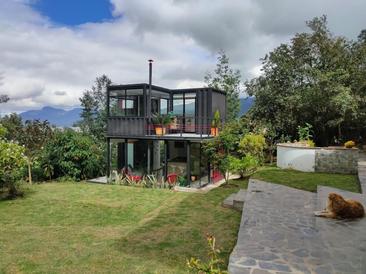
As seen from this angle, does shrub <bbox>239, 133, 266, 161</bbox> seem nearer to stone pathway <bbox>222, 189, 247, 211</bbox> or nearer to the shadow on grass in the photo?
the shadow on grass

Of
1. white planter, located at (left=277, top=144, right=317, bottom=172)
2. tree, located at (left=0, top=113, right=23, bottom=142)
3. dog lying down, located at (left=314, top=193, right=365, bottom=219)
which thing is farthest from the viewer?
tree, located at (left=0, top=113, right=23, bottom=142)

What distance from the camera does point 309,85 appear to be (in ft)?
70.8

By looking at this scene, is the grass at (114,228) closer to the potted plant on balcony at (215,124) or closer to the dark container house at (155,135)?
the dark container house at (155,135)

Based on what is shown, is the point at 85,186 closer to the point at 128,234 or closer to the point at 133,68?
the point at 128,234

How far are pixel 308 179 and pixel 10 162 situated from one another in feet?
38.3

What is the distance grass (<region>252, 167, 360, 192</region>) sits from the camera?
12.6 metres

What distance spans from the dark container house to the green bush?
3.87 feet

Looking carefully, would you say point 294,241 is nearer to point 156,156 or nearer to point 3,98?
point 156,156

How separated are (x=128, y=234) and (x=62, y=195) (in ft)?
18.9

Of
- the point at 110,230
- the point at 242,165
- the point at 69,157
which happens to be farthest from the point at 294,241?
the point at 69,157

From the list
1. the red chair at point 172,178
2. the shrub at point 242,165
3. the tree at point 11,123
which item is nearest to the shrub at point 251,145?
the shrub at point 242,165

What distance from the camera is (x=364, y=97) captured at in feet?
65.0

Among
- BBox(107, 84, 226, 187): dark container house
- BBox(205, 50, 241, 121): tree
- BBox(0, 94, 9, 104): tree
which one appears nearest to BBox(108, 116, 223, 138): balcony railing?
BBox(107, 84, 226, 187): dark container house

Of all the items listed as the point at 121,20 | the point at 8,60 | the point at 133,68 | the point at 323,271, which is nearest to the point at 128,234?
the point at 323,271
